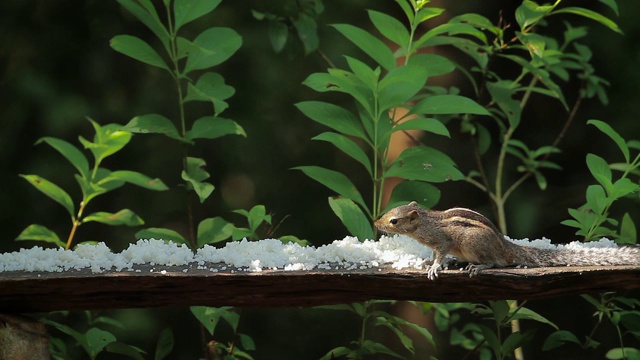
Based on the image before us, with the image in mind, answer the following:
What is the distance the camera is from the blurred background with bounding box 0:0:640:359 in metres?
2.92

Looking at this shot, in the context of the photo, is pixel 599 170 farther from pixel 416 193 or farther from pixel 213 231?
pixel 213 231

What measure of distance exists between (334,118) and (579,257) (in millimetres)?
521

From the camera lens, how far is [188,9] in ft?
5.82

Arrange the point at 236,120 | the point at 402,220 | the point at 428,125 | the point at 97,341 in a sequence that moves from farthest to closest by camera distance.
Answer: the point at 236,120 → the point at 97,341 → the point at 428,125 → the point at 402,220

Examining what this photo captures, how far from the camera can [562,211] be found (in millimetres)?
2896

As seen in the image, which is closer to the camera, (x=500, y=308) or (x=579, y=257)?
(x=579, y=257)

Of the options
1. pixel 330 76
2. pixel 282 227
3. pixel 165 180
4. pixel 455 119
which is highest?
pixel 330 76

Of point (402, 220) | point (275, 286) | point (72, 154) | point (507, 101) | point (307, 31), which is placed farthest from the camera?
Answer: point (307, 31)

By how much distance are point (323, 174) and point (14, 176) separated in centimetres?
162

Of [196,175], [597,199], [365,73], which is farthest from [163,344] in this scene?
[597,199]

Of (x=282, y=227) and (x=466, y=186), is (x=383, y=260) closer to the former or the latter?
(x=466, y=186)

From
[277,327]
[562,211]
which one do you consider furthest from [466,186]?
[277,327]

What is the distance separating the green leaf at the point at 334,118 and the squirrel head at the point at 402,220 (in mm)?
231

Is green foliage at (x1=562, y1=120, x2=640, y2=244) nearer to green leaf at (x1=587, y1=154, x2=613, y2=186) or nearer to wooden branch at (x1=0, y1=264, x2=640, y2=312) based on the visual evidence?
green leaf at (x1=587, y1=154, x2=613, y2=186)
